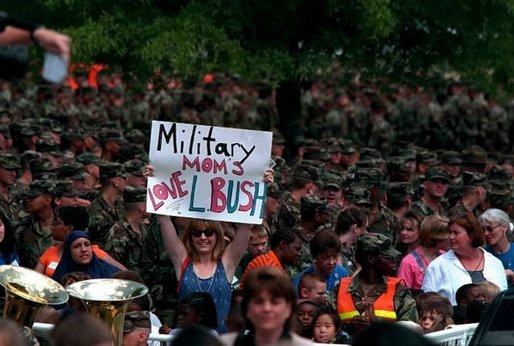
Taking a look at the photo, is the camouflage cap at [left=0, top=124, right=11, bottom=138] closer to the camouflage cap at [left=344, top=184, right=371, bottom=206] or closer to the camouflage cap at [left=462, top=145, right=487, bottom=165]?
the camouflage cap at [left=462, top=145, right=487, bottom=165]

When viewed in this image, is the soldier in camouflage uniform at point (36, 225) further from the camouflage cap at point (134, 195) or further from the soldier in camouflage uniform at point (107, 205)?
the camouflage cap at point (134, 195)

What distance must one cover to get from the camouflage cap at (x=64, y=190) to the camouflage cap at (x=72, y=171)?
118cm

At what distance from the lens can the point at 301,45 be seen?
19672 mm

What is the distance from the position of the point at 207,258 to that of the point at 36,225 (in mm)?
2912

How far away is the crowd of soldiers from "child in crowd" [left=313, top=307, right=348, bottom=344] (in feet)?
6.42

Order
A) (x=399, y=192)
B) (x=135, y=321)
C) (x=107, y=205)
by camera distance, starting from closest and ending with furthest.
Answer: (x=135, y=321) < (x=107, y=205) < (x=399, y=192)

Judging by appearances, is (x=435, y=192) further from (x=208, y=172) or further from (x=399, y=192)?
(x=208, y=172)

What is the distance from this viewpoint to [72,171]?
15828 millimetres

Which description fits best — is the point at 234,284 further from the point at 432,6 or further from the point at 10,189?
the point at 432,6

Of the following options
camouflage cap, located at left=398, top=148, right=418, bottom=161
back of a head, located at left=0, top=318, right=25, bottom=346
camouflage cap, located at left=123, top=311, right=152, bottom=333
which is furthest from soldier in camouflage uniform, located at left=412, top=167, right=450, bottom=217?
back of a head, located at left=0, top=318, right=25, bottom=346

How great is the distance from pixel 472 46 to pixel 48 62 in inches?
544

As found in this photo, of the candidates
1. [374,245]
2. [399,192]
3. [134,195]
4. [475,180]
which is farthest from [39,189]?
[475,180]

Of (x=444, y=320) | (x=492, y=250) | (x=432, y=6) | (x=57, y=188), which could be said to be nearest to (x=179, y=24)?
(x=432, y=6)

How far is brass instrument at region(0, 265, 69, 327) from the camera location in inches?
375
